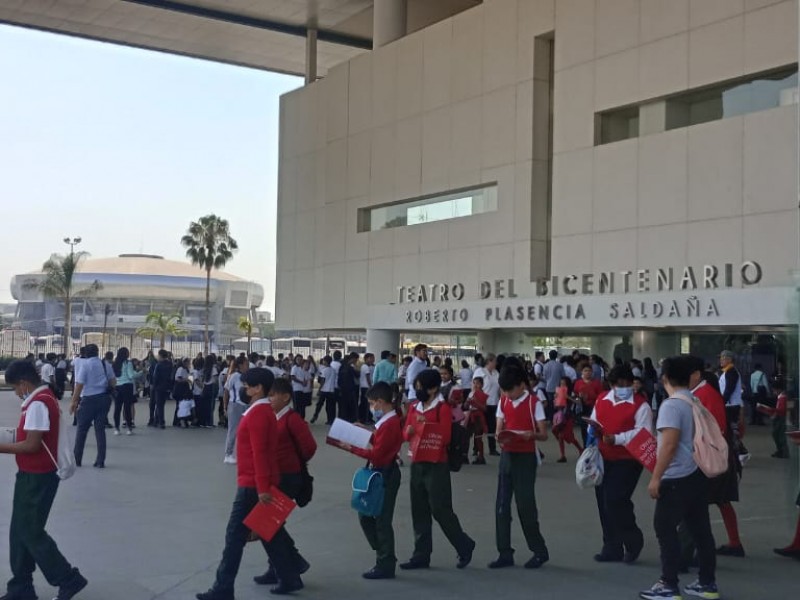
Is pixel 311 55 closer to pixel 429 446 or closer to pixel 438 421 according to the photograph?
pixel 438 421

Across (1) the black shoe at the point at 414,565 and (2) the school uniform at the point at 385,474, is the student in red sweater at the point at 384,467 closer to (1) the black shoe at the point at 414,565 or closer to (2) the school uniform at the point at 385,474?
(2) the school uniform at the point at 385,474

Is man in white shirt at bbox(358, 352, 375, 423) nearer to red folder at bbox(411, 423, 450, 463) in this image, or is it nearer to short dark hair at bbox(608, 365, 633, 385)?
short dark hair at bbox(608, 365, 633, 385)

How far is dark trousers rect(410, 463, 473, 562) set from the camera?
27.3 ft

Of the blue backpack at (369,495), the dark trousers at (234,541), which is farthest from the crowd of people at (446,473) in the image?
the blue backpack at (369,495)

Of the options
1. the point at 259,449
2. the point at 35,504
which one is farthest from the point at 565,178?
the point at 35,504

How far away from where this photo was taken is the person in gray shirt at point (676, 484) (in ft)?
23.3

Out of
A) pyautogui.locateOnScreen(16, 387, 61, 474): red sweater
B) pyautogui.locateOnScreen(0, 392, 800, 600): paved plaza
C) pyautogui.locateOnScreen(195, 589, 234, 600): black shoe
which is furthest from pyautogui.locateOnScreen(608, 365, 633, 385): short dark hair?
pyautogui.locateOnScreen(16, 387, 61, 474): red sweater

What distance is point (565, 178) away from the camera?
25328 millimetres

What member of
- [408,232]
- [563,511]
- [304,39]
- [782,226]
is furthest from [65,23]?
[563,511]

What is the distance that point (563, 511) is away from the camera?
11.5 meters

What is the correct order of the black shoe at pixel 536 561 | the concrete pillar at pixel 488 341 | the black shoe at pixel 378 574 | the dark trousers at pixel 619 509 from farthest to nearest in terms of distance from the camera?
the concrete pillar at pixel 488 341, the dark trousers at pixel 619 509, the black shoe at pixel 536 561, the black shoe at pixel 378 574

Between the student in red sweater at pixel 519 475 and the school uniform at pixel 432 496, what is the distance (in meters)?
0.31

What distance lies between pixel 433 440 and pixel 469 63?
22.1 metres

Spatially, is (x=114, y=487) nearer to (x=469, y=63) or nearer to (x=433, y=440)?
(x=433, y=440)
